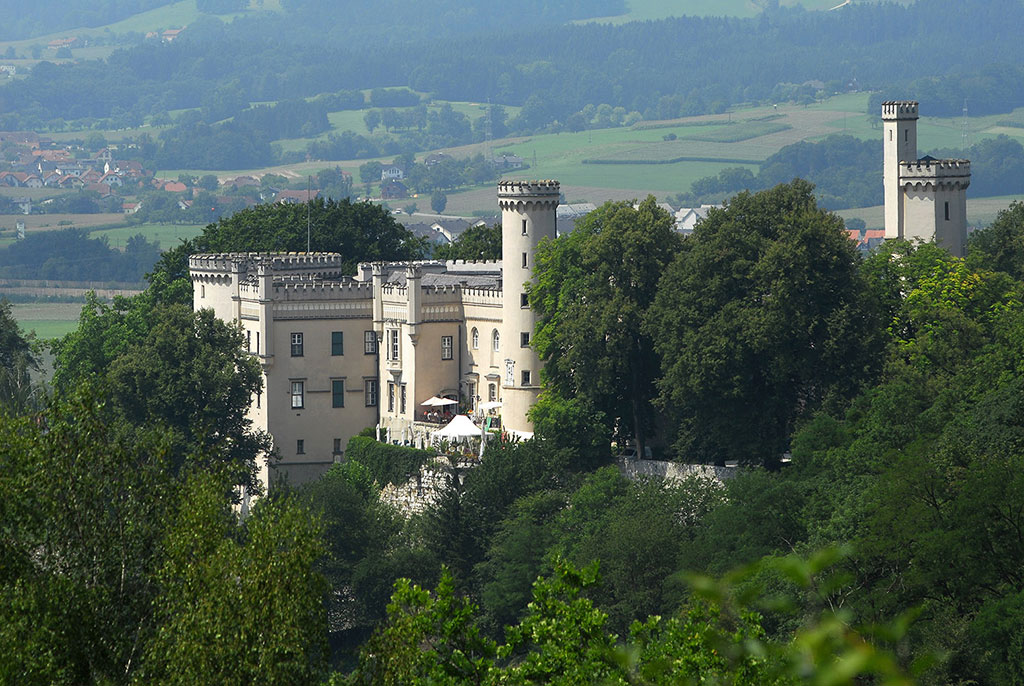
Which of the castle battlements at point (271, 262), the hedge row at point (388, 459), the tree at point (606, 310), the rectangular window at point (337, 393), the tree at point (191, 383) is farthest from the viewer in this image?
the castle battlements at point (271, 262)

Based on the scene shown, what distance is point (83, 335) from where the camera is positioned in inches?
4094

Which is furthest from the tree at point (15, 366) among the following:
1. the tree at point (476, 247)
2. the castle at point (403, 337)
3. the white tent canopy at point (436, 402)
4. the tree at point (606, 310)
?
the tree at point (606, 310)

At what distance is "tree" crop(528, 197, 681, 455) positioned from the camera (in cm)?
8138

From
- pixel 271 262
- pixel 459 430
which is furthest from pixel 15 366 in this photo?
pixel 459 430

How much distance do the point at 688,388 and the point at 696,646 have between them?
41312 millimetres

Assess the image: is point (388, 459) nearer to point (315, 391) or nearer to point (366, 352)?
point (315, 391)

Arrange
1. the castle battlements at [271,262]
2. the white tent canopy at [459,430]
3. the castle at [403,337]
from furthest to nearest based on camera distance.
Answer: the castle battlements at [271,262] < the castle at [403,337] < the white tent canopy at [459,430]

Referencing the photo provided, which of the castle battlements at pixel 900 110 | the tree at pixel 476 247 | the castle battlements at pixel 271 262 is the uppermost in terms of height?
the castle battlements at pixel 900 110

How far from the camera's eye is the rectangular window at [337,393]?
90.0m

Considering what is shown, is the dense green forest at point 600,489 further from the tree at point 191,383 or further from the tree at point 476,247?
the tree at point 476,247

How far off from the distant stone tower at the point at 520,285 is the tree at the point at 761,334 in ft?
22.5

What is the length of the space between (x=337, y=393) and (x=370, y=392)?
146 centimetres

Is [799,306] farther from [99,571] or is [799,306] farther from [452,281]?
[99,571]

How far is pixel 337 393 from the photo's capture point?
9000cm
